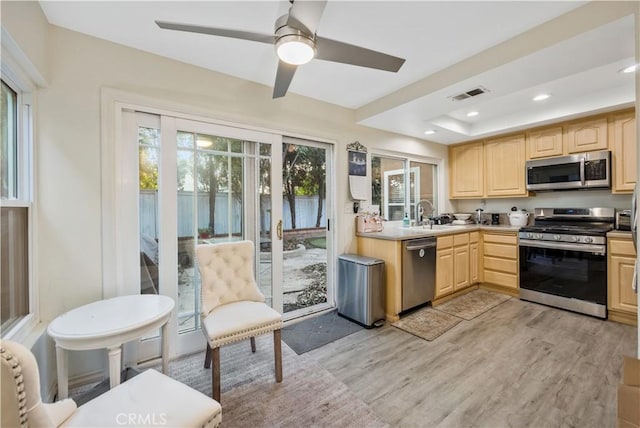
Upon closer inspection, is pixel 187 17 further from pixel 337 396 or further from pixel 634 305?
pixel 634 305

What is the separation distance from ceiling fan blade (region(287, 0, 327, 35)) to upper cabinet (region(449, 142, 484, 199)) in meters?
3.76

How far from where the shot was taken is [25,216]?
5.44 ft

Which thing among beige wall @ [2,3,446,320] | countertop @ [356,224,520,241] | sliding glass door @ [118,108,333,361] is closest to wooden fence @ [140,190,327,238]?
sliding glass door @ [118,108,333,361]

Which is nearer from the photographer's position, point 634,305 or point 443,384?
point 443,384

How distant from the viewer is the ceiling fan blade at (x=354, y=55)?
1.52m

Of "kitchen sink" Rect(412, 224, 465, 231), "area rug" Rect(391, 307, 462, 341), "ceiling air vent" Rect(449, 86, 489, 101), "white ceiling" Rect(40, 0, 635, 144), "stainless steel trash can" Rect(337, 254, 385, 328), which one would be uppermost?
"white ceiling" Rect(40, 0, 635, 144)

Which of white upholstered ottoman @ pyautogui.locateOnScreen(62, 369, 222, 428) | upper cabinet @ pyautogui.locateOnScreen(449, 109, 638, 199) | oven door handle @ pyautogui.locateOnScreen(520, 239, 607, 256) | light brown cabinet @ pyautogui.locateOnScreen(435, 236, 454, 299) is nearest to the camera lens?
white upholstered ottoman @ pyautogui.locateOnScreen(62, 369, 222, 428)

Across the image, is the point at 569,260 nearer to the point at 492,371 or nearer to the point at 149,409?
the point at 492,371

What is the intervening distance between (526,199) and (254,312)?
13.7ft

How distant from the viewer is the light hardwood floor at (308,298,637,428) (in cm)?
160

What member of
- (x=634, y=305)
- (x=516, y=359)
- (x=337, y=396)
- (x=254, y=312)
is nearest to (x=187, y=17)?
(x=254, y=312)

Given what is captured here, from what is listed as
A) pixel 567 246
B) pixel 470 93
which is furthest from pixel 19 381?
pixel 567 246

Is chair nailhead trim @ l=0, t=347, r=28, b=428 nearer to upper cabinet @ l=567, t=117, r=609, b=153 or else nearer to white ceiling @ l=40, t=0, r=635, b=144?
white ceiling @ l=40, t=0, r=635, b=144

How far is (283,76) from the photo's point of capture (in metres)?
1.83
